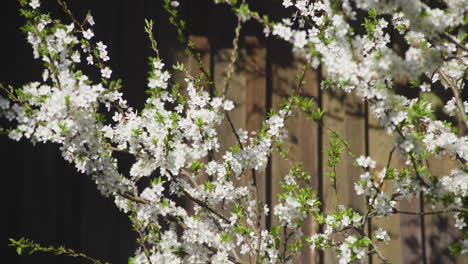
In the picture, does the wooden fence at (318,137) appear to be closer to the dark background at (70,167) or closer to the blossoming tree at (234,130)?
the dark background at (70,167)

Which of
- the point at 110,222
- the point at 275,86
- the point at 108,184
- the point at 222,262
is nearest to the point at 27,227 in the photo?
the point at 110,222

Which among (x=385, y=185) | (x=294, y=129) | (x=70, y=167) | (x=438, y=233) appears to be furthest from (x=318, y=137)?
(x=70, y=167)

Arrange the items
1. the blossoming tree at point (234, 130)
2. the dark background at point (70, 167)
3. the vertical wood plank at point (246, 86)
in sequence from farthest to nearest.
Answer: the vertical wood plank at point (246, 86)
the dark background at point (70, 167)
the blossoming tree at point (234, 130)

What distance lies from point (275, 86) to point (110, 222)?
1.06 m

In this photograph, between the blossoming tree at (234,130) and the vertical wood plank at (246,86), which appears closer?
the blossoming tree at (234,130)

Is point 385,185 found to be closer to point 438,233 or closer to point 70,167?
point 438,233

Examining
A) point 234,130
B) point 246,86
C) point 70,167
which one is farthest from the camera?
point 246,86

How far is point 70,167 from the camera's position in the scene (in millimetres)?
2324

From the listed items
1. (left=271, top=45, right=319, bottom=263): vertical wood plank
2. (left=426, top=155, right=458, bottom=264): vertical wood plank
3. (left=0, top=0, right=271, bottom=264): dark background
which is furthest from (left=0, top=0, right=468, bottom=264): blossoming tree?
(left=426, top=155, right=458, bottom=264): vertical wood plank

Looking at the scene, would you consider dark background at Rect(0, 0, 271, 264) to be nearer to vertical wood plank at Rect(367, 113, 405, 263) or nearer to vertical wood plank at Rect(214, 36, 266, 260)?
vertical wood plank at Rect(214, 36, 266, 260)

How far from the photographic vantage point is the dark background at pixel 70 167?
2.25 m

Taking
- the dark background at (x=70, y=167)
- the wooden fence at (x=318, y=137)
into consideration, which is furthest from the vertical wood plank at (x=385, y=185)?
the dark background at (x=70, y=167)

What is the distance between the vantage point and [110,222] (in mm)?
A: 2340

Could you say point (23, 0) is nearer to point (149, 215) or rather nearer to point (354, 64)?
point (149, 215)
